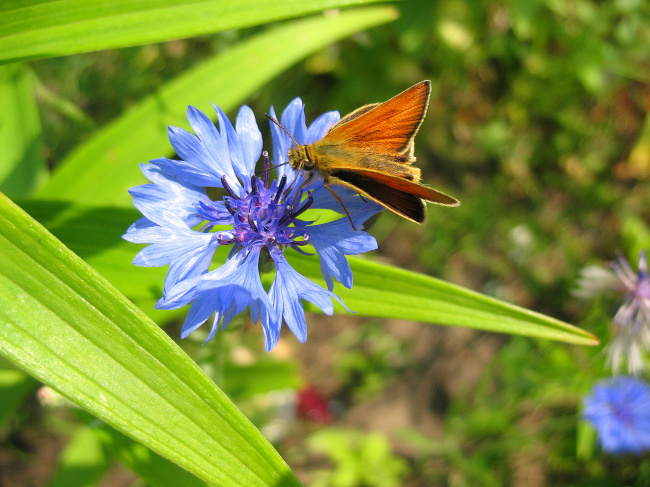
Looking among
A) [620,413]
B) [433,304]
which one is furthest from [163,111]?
[620,413]

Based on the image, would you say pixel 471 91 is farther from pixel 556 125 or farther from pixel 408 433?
pixel 408 433

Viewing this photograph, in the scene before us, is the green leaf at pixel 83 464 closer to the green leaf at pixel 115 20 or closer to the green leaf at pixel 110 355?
the green leaf at pixel 110 355

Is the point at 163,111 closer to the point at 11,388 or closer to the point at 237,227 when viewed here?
the point at 237,227

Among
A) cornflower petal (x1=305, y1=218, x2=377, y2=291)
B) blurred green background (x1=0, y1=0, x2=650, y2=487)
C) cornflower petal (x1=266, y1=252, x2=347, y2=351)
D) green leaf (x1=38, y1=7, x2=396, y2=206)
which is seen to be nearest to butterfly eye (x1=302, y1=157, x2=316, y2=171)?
cornflower petal (x1=305, y1=218, x2=377, y2=291)

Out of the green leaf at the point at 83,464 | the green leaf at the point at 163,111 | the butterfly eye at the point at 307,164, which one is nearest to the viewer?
the butterfly eye at the point at 307,164

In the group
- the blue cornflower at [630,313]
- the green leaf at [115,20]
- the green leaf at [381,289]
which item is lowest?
the green leaf at [381,289]

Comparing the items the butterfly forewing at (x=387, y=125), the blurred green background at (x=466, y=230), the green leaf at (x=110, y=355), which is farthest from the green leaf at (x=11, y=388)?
the butterfly forewing at (x=387, y=125)

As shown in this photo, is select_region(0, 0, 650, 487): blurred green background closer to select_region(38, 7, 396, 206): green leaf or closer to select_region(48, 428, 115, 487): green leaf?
select_region(48, 428, 115, 487): green leaf

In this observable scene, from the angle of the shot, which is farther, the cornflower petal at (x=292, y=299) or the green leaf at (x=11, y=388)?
the green leaf at (x=11, y=388)
